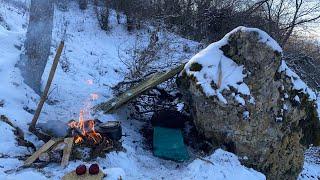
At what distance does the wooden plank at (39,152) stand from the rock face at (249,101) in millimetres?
2520

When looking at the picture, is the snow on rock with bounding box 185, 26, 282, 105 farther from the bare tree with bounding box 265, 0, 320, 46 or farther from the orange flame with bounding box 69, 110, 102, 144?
the bare tree with bounding box 265, 0, 320, 46

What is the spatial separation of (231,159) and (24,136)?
323 centimetres

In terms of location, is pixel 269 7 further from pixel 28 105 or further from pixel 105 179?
pixel 105 179

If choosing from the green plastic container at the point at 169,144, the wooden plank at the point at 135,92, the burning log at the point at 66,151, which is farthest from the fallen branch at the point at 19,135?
the green plastic container at the point at 169,144

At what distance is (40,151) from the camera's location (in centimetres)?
572

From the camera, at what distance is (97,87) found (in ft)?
29.8

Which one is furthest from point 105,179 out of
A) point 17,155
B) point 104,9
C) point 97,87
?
point 104,9

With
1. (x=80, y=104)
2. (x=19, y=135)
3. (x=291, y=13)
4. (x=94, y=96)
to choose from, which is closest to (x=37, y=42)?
(x=80, y=104)

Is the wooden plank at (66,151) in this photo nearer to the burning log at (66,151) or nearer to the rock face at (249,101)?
the burning log at (66,151)

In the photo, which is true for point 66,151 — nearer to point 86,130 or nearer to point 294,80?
point 86,130

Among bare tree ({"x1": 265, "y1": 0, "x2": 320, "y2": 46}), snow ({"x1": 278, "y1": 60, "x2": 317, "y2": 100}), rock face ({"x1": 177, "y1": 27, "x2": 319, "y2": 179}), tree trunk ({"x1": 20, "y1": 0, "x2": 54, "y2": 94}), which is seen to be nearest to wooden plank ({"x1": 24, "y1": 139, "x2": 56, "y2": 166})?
tree trunk ({"x1": 20, "y1": 0, "x2": 54, "y2": 94})

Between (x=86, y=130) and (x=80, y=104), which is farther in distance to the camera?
(x=80, y=104)

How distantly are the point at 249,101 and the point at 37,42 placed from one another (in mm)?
3820

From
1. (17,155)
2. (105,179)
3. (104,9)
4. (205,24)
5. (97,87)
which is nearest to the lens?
(105,179)
